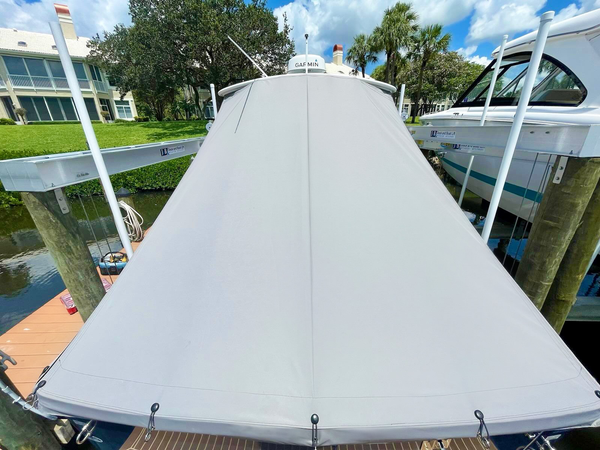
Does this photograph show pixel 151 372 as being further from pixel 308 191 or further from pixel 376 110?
pixel 376 110

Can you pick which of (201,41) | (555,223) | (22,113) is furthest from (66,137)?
(555,223)

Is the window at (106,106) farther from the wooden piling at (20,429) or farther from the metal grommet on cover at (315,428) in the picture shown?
the metal grommet on cover at (315,428)

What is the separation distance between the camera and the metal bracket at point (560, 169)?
2.28 m

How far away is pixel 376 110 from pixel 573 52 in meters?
3.95

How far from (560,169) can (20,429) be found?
4910 mm

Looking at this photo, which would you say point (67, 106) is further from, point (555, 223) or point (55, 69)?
point (555, 223)

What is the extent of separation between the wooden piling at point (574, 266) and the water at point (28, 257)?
17.2ft

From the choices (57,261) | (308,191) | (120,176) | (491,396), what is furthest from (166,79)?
(491,396)

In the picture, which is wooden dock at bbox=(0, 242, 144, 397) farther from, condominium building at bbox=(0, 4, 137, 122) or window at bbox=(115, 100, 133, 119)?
window at bbox=(115, 100, 133, 119)

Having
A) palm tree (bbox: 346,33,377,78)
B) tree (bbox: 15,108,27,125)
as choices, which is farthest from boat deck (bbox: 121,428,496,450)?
tree (bbox: 15,108,27,125)

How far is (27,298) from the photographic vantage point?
4.60 m

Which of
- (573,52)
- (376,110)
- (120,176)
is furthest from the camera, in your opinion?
(120,176)

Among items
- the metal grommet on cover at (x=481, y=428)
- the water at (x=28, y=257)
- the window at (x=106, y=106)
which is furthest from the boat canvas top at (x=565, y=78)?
the window at (x=106, y=106)

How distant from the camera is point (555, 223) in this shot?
2393 mm
